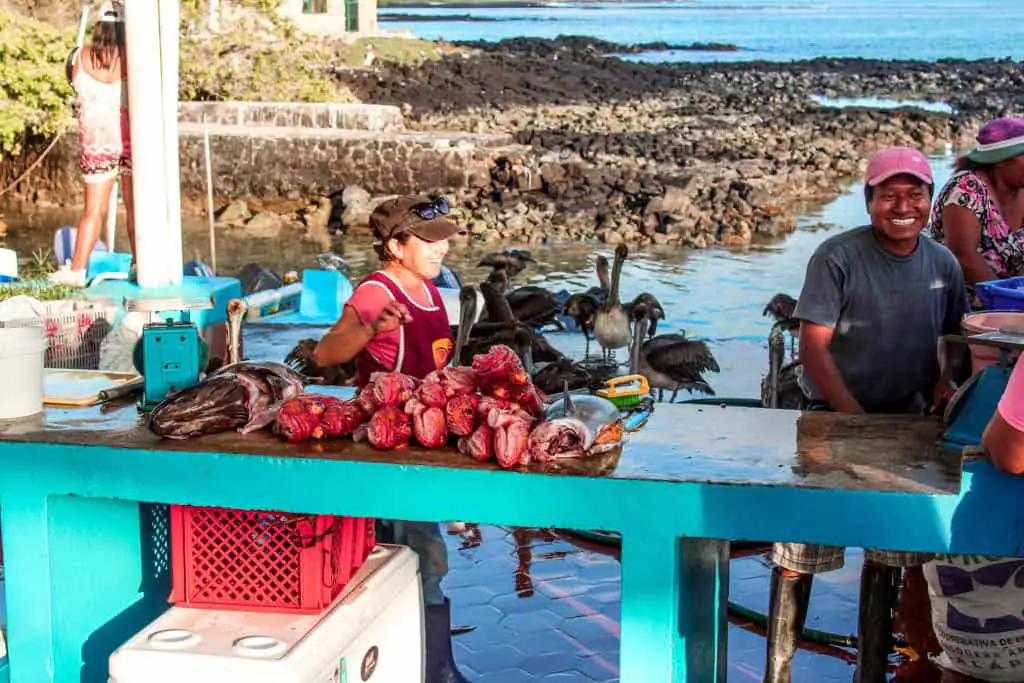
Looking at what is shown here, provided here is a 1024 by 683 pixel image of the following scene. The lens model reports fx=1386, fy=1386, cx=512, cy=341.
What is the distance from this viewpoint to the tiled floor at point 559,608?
4.88 meters

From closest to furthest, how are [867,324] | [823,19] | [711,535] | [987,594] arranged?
[711,535] < [987,594] < [867,324] < [823,19]

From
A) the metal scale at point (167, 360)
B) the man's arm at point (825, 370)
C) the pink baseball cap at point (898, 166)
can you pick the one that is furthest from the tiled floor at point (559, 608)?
the pink baseball cap at point (898, 166)

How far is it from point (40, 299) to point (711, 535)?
5.38m

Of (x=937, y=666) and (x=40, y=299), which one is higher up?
(x=40, y=299)

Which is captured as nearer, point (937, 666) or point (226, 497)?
point (226, 497)

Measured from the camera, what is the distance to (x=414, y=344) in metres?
4.56

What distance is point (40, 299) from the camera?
25.5ft

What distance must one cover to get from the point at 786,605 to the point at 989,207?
213cm

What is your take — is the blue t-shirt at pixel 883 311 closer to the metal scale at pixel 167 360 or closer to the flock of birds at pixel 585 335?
the metal scale at pixel 167 360

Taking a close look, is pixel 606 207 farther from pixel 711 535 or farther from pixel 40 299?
pixel 711 535

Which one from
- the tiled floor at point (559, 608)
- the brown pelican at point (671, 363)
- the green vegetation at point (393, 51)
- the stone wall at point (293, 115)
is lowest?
the tiled floor at point (559, 608)

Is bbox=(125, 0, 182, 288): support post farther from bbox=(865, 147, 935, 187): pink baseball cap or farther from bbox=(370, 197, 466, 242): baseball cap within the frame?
bbox=(865, 147, 935, 187): pink baseball cap

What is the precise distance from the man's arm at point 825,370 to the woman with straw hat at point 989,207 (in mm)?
927

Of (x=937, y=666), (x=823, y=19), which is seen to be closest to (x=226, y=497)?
(x=937, y=666)
